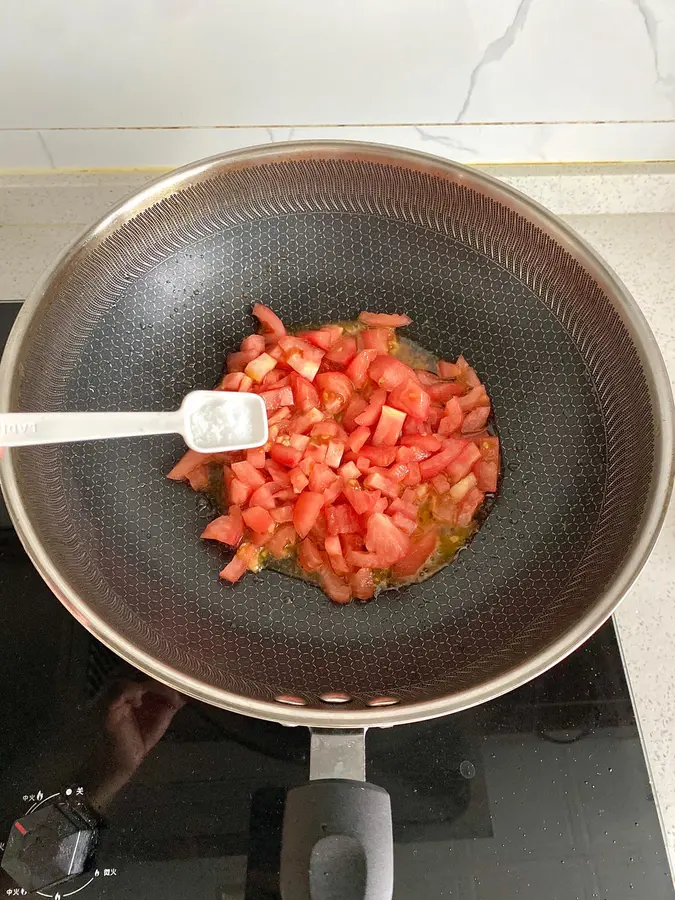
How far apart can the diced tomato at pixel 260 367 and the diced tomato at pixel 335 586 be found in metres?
0.31

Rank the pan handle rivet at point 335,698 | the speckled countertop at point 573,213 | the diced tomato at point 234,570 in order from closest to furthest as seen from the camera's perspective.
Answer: the pan handle rivet at point 335,698
the diced tomato at point 234,570
the speckled countertop at point 573,213

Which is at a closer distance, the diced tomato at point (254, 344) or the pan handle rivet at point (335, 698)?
the pan handle rivet at point (335, 698)

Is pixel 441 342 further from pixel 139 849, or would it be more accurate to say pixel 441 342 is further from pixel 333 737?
pixel 139 849

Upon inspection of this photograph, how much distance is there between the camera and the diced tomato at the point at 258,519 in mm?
971

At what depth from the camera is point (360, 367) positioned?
1058 mm

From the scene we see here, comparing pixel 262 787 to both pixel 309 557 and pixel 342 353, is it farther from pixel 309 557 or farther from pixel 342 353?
pixel 342 353

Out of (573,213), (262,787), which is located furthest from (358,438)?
(573,213)

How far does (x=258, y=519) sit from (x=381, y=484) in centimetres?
18

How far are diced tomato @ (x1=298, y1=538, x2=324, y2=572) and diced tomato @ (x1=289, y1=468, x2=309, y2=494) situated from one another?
7cm

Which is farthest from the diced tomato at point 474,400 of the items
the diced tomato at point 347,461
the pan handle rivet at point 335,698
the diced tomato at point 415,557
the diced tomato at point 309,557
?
the pan handle rivet at point 335,698

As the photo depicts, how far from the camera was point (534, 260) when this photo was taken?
988mm

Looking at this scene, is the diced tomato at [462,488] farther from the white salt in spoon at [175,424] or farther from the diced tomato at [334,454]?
the white salt in spoon at [175,424]

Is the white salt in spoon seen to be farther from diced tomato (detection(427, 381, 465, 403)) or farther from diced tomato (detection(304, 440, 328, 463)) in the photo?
diced tomato (detection(427, 381, 465, 403))

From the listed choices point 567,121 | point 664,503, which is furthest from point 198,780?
point 567,121
